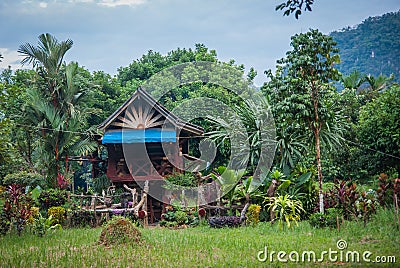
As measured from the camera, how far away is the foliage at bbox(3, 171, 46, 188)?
17.1 metres

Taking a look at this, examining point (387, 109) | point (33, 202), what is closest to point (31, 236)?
point (33, 202)

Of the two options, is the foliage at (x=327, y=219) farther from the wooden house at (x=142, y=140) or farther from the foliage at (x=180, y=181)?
the wooden house at (x=142, y=140)

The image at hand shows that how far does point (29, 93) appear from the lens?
15156 mm

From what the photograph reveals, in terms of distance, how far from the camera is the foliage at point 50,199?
13.6 metres

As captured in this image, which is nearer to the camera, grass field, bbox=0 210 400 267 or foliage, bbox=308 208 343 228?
grass field, bbox=0 210 400 267

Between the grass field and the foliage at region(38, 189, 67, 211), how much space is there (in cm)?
251

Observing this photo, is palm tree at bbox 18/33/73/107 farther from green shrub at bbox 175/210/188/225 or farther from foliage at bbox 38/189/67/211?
green shrub at bbox 175/210/188/225

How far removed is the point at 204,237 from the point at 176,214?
11.7ft

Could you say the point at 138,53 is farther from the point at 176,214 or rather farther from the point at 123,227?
the point at 123,227

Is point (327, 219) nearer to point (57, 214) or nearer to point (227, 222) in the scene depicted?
point (227, 222)

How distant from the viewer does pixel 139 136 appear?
1595 centimetres

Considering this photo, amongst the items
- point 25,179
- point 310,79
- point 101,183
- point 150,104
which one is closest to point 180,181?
point 150,104

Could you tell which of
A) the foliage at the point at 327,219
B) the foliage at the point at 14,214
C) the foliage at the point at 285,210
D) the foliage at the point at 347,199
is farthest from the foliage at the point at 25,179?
the foliage at the point at 347,199

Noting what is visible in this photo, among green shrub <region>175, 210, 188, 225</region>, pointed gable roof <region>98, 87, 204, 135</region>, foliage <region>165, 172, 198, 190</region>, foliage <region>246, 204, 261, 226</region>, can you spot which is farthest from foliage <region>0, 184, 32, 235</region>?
foliage <region>246, 204, 261, 226</region>
